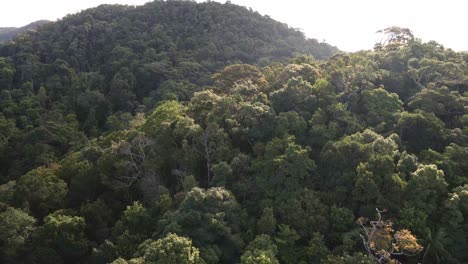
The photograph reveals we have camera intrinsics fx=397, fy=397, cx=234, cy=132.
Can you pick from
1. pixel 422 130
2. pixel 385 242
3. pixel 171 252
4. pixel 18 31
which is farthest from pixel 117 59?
pixel 18 31

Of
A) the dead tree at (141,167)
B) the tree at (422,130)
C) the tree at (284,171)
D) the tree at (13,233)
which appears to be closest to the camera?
the tree at (13,233)

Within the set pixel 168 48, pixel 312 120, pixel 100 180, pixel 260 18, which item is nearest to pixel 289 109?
pixel 312 120

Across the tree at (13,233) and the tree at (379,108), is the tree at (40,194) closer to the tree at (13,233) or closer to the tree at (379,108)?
the tree at (13,233)

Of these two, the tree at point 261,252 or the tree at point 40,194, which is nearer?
the tree at point 261,252

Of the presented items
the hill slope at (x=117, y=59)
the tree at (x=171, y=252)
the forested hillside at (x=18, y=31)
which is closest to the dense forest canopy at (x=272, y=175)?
the tree at (x=171, y=252)

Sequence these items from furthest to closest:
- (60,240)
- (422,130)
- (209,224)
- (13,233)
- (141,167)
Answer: (141,167)
(422,130)
(60,240)
(13,233)
(209,224)

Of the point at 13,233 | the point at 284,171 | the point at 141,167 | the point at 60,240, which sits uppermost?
the point at 284,171

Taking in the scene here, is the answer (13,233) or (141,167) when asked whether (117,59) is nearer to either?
(141,167)

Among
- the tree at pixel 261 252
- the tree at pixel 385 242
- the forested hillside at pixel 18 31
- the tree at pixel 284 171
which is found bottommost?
the tree at pixel 261 252

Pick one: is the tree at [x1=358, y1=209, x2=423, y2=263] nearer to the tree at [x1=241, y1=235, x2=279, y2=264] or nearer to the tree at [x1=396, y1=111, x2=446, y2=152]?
the tree at [x1=241, y1=235, x2=279, y2=264]
